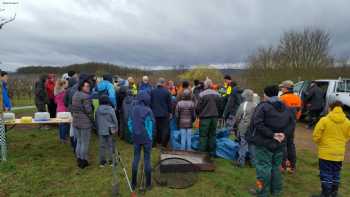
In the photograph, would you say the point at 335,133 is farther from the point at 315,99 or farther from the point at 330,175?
the point at 315,99

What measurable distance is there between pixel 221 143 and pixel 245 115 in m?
1.18

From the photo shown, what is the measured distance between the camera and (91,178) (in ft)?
15.2

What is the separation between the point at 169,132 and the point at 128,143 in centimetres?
136

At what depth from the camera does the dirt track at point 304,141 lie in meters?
6.97

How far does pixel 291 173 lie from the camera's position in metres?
4.99

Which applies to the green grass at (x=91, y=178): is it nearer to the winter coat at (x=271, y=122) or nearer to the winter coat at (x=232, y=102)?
the winter coat at (x=271, y=122)

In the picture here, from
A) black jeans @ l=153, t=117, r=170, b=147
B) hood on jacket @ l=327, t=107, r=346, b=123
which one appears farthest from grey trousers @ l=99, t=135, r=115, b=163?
hood on jacket @ l=327, t=107, r=346, b=123

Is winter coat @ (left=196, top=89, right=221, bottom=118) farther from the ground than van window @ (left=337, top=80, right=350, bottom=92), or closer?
closer

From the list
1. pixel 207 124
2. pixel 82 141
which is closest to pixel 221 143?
pixel 207 124

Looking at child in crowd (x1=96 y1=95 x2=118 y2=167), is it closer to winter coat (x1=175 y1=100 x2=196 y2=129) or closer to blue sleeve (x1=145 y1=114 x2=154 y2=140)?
blue sleeve (x1=145 y1=114 x2=154 y2=140)

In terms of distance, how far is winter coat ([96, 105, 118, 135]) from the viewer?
474cm

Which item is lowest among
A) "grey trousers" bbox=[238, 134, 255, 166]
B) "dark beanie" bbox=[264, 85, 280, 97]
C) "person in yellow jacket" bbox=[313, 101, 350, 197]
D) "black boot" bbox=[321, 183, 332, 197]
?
"black boot" bbox=[321, 183, 332, 197]

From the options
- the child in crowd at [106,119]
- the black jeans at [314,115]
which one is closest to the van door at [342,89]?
the black jeans at [314,115]

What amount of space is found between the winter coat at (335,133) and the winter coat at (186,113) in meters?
2.56
